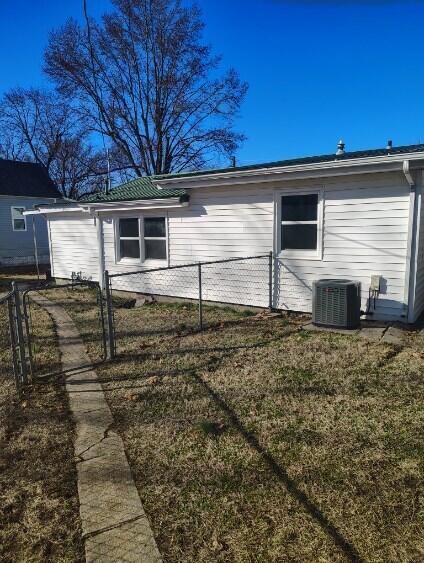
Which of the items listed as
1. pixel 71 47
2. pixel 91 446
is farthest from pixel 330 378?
pixel 71 47

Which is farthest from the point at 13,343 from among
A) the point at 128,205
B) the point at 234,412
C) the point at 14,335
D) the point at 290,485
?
the point at 128,205

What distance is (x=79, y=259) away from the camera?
44.2 feet

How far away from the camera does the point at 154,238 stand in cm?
1036

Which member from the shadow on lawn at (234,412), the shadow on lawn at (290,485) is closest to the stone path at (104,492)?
the shadow on lawn at (234,412)

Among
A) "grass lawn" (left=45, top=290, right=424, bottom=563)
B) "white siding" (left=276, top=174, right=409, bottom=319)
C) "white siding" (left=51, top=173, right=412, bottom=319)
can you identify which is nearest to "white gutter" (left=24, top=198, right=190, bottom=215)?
"white siding" (left=51, top=173, right=412, bottom=319)

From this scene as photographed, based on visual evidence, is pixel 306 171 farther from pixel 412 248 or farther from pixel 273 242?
pixel 412 248

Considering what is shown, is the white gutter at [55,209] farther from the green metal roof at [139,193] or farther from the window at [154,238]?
the window at [154,238]

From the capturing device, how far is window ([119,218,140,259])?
10.8 m

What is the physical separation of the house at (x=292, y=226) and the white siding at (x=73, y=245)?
69.3 inches

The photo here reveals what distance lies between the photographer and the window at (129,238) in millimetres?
10836

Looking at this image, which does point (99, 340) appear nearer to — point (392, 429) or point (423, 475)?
point (392, 429)

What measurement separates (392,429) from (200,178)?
6517 millimetres

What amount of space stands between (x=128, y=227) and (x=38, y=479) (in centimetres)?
873

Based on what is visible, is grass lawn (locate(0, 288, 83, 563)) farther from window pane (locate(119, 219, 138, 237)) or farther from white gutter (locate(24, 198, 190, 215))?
window pane (locate(119, 219, 138, 237))
